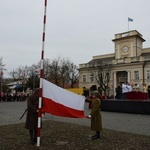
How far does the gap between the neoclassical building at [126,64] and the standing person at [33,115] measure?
55085 mm

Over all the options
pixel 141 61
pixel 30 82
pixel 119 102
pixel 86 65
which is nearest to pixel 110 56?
pixel 86 65

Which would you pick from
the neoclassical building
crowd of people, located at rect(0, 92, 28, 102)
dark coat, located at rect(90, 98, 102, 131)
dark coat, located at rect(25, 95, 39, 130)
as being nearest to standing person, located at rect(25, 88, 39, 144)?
dark coat, located at rect(25, 95, 39, 130)

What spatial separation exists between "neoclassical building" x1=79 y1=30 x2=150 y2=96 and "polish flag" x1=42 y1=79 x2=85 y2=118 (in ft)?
178

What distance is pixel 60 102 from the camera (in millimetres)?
8062

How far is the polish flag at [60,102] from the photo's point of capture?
7.81 meters

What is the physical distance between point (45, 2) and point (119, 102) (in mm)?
12580

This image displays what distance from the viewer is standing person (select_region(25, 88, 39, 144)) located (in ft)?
25.1

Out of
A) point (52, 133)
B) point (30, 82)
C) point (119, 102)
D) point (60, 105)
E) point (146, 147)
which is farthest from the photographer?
point (30, 82)

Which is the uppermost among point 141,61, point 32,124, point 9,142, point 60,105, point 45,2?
point 141,61

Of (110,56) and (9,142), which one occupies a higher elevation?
(110,56)

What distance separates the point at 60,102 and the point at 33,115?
1.02 meters

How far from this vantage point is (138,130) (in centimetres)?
1070

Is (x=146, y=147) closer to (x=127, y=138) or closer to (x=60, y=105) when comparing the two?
(x=127, y=138)

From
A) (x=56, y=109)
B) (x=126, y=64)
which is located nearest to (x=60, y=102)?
(x=56, y=109)
